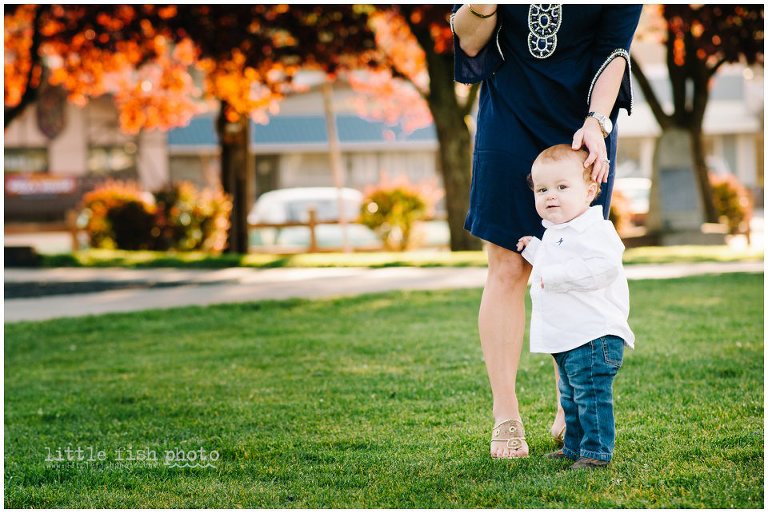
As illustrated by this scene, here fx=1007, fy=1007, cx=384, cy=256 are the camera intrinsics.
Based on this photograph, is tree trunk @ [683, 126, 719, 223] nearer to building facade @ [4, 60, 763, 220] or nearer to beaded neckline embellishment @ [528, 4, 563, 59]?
building facade @ [4, 60, 763, 220]

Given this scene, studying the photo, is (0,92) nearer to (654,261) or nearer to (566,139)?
(566,139)

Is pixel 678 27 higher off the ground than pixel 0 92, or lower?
higher

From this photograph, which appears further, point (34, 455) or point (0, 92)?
point (0, 92)

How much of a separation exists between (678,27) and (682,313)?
739 centimetres

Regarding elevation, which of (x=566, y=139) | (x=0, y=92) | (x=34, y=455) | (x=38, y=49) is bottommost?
(x=34, y=455)

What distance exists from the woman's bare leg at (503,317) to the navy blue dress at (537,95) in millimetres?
95

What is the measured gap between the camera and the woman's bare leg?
11.4 feet

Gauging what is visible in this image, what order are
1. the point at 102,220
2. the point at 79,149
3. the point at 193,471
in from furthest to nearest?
the point at 79,149 < the point at 102,220 < the point at 193,471

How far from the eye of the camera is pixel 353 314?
24.2 ft

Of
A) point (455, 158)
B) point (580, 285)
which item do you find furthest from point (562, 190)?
point (455, 158)

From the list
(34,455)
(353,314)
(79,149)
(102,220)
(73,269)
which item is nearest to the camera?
(34,455)

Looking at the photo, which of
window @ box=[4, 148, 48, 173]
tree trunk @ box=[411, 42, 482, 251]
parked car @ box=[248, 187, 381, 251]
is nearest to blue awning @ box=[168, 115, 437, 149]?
window @ box=[4, 148, 48, 173]

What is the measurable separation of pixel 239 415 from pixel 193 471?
888 millimetres

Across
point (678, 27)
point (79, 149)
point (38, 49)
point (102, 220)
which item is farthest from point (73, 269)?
point (79, 149)
